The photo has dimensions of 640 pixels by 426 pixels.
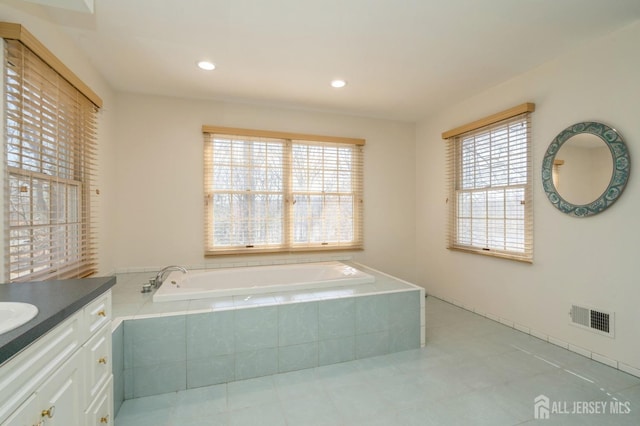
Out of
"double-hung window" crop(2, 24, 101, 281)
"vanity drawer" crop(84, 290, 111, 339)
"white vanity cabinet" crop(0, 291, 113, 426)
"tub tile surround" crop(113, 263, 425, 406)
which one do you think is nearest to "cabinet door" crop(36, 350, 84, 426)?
"white vanity cabinet" crop(0, 291, 113, 426)

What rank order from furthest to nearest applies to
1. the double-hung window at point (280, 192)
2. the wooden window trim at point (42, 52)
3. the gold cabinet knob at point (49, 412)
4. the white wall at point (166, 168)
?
the double-hung window at point (280, 192)
the white wall at point (166, 168)
the wooden window trim at point (42, 52)
the gold cabinet knob at point (49, 412)

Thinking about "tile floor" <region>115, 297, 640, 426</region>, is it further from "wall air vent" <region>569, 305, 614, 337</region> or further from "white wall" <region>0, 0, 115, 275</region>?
"white wall" <region>0, 0, 115, 275</region>

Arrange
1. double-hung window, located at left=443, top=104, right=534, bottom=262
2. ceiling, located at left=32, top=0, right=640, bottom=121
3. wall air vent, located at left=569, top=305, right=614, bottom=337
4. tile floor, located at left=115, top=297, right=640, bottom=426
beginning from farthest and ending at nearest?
double-hung window, located at left=443, top=104, right=534, bottom=262 → wall air vent, located at left=569, top=305, right=614, bottom=337 → ceiling, located at left=32, top=0, right=640, bottom=121 → tile floor, located at left=115, top=297, right=640, bottom=426

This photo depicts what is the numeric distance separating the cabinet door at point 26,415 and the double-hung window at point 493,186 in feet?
10.6

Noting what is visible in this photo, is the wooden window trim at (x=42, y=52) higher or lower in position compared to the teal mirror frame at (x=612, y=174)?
higher

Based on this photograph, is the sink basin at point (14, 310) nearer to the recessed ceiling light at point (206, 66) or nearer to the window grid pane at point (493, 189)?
the recessed ceiling light at point (206, 66)

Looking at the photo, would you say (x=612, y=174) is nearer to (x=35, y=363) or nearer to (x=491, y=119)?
(x=491, y=119)

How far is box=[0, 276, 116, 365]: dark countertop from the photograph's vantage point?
2.41 feet

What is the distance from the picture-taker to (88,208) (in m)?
2.46

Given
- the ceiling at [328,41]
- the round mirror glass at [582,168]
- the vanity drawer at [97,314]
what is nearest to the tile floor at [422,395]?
the vanity drawer at [97,314]

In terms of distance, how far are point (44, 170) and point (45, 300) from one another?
Answer: 129cm

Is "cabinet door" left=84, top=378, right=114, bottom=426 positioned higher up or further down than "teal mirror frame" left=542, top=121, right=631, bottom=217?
further down

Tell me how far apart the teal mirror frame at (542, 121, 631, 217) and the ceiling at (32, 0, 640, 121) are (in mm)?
651

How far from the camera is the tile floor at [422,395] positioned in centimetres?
164
